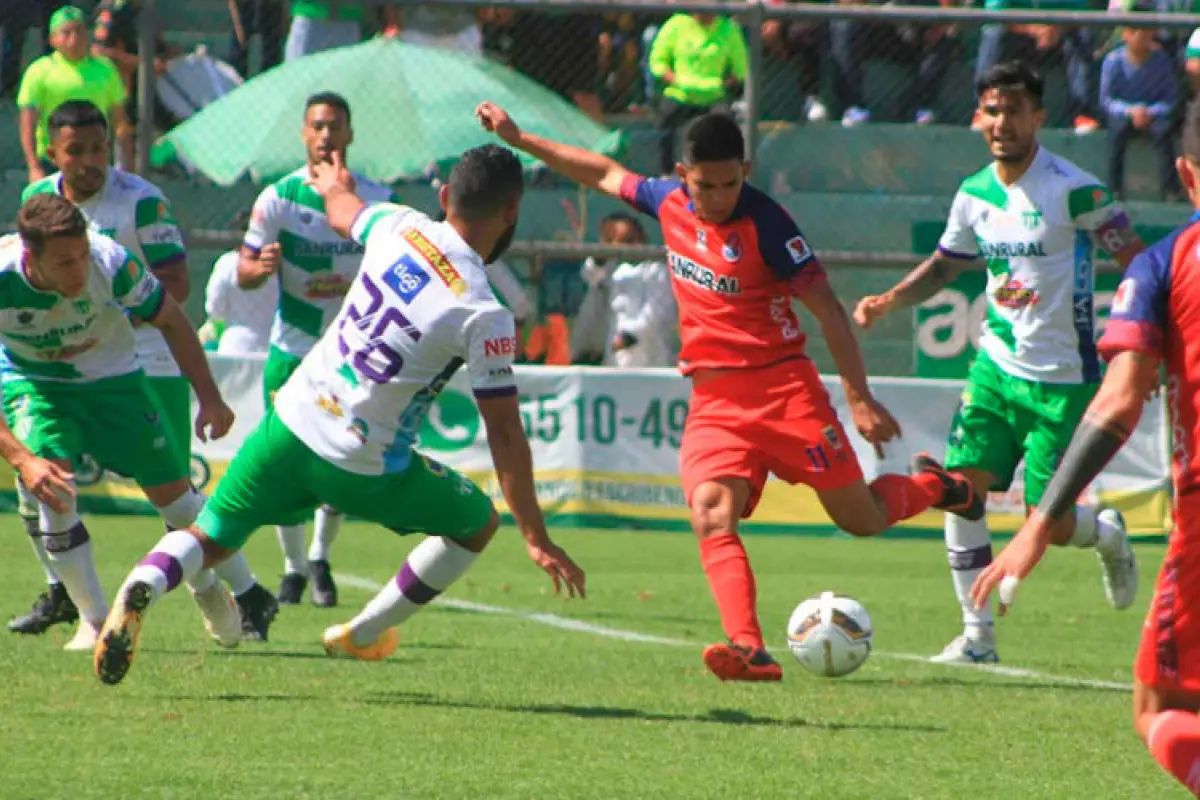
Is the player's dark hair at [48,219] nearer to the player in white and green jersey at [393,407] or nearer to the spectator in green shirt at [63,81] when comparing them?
the player in white and green jersey at [393,407]

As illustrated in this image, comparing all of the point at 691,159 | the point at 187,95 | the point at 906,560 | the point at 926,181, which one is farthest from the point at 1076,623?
the point at 187,95

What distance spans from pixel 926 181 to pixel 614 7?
327 cm

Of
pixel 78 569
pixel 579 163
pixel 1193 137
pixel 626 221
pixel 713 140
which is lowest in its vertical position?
pixel 626 221

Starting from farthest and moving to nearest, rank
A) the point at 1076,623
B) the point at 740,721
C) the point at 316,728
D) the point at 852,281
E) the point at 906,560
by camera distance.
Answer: the point at 852,281, the point at 906,560, the point at 1076,623, the point at 740,721, the point at 316,728

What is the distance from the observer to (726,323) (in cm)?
851

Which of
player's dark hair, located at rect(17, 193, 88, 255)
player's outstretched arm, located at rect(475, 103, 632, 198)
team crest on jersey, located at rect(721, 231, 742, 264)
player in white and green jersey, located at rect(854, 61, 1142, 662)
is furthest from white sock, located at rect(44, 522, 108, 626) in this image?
player in white and green jersey, located at rect(854, 61, 1142, 662)

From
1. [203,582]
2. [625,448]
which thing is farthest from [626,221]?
[203,582]

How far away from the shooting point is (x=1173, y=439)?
4.73 meters

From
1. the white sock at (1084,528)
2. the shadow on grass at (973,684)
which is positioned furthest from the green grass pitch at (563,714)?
the white sock at (1084,528)

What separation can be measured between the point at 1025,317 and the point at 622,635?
2.41 metres

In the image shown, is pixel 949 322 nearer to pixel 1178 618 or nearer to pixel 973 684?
pixel 973 684

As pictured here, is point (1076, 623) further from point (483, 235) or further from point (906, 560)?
point (483, 235)

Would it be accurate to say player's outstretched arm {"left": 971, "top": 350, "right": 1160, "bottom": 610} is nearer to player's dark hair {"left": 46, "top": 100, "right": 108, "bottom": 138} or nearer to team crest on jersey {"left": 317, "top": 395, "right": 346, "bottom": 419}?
team crest on jersey {"left": 317, "top": 395, "right": 346, "bottom": 419}

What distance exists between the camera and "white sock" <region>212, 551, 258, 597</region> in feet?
30.0
